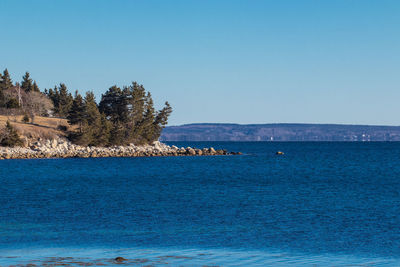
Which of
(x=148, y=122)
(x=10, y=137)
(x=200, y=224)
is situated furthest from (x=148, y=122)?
(x=200, y=224)

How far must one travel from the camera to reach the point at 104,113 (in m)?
104

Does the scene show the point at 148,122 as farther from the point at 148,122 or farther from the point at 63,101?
the point at 63,101

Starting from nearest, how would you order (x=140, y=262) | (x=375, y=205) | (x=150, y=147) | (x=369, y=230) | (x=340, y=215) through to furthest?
1. (x=140, y=262)
2. (x=369, y=230)
3. (x=340, y=215)
4. (x=375, y=205)
5. (x=150, y=147)

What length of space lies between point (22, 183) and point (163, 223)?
2571cm

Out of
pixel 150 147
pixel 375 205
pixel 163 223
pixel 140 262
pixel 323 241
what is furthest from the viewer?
pixel 150 147

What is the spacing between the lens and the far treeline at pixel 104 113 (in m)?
97.2

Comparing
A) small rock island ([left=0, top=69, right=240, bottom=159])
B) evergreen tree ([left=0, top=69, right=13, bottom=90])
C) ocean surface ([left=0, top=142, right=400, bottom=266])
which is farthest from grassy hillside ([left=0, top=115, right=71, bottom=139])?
ocean surface ([left=0, top=142, right=400, bottom=266])

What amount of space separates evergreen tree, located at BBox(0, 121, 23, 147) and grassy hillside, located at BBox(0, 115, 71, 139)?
6.52 ft

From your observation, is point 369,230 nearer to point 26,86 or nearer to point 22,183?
point 22,183

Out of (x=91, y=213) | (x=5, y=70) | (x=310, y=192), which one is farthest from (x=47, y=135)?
(x=91, y=213)

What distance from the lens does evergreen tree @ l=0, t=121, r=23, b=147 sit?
88.4 metres

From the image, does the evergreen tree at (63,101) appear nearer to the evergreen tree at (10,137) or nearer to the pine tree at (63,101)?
the pine tree at (63,101)

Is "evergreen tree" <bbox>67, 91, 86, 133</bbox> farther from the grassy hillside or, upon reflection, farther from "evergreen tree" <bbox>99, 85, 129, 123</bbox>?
"evergreen tree" <bbox>99, 85, 129, 123</bbox>

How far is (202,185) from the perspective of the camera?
48.8m
